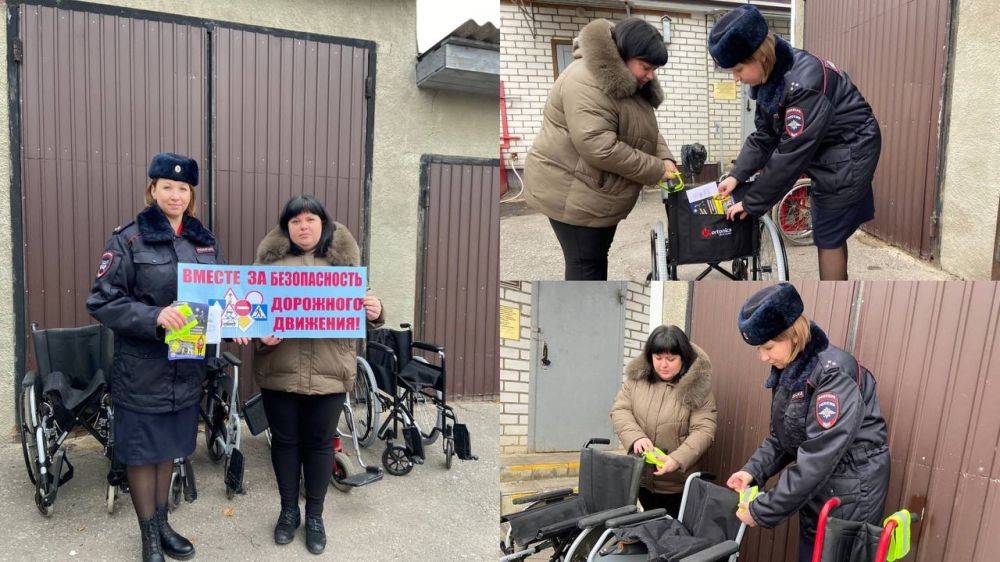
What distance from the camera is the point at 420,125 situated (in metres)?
5.21

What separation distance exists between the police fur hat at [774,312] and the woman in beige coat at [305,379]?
174 cm

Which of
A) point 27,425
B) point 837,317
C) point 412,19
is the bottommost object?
point 27,425

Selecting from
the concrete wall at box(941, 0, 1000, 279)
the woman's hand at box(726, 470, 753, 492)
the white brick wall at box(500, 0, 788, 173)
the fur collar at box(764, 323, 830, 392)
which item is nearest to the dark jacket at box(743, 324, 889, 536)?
the fur collar at box(764, 323, 830, 392)

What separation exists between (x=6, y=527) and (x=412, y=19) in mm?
3850

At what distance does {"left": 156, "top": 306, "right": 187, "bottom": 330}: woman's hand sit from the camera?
9.70 ft

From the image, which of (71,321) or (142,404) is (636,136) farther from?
(71,321)

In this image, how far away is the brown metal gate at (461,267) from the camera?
5.38 m

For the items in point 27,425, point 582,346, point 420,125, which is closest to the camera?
point 27,425

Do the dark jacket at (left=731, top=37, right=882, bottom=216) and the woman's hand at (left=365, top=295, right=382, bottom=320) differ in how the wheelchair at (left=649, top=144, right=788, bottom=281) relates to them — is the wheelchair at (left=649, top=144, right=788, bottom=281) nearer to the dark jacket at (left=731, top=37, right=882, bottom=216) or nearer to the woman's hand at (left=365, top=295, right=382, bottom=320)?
the dark jacket at (left=731, top=37, right=882, bottom=216)

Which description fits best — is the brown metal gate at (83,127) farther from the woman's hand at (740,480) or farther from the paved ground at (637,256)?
the woman's hand at (740,480)

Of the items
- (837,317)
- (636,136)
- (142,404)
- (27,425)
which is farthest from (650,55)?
(27,425)

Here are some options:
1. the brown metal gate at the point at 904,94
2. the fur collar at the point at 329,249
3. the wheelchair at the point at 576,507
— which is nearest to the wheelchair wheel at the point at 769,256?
the wheelchair at the point at 576,507

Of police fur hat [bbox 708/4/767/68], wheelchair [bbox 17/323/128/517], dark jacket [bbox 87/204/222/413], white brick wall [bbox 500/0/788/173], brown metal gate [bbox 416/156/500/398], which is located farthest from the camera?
white brick wall [bbox 500/0/788/173]

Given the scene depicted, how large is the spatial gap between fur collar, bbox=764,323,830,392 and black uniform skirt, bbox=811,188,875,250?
1.64 feet
